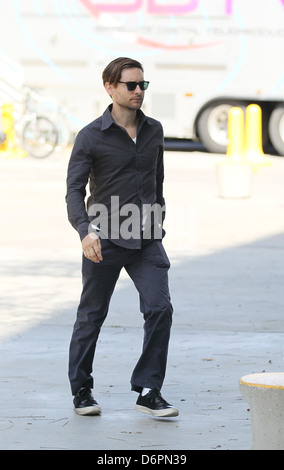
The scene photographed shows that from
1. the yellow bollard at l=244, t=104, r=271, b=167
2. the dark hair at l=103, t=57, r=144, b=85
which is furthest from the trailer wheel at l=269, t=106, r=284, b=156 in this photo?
the dark hair at l=103, t=57, r=144, b=85

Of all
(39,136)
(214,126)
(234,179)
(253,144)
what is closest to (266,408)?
(234,179)

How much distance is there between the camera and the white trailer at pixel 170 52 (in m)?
24.2

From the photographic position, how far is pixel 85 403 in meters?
5.71

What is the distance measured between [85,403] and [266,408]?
138 cm

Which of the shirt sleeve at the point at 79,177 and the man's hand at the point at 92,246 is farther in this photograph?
the shirt sleeve at the point at 79,177

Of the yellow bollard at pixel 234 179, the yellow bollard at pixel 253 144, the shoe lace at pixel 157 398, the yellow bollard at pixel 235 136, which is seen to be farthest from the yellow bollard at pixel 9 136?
the shoe lace at pixel 157 398

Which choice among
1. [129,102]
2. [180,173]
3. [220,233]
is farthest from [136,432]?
[180,173]

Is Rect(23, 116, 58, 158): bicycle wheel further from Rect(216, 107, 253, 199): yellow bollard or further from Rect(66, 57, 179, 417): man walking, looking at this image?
Rect(66, 57, 179, 417): man walking

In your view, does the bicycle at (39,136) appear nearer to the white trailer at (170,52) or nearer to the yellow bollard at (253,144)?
the white trailer at (170,52)

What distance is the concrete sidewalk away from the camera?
214 inches

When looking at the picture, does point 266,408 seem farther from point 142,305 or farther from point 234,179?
point 234,179

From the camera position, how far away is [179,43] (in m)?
24.5

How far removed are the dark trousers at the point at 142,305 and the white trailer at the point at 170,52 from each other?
18.7m
